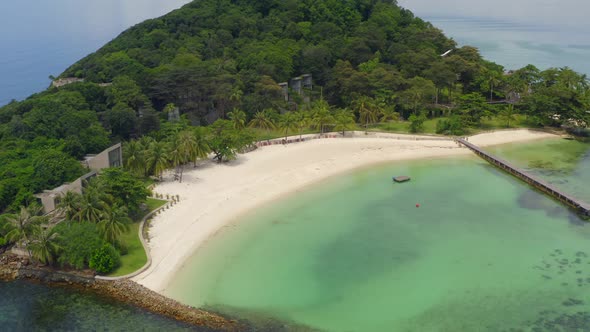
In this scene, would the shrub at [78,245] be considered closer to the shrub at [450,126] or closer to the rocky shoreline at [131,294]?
the rocky shoreline at [131,294]

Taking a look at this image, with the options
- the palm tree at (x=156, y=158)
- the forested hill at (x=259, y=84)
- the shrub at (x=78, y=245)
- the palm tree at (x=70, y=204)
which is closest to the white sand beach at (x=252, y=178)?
the palm tree at (x=156, y=158)

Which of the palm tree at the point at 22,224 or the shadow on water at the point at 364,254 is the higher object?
the palm tree at the point at 22,224

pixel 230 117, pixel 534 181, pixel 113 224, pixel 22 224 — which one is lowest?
pixel 534 181

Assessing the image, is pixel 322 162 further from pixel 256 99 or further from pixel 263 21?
pixel 263 21

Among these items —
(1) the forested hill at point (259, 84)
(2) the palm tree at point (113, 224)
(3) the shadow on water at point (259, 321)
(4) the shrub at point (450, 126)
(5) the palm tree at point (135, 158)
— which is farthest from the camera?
(4) the shrub at point (450, 126)

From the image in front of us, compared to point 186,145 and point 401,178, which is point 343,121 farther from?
point 186,145

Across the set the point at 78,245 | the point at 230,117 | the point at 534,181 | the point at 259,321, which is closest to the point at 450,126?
the point at 534,181
